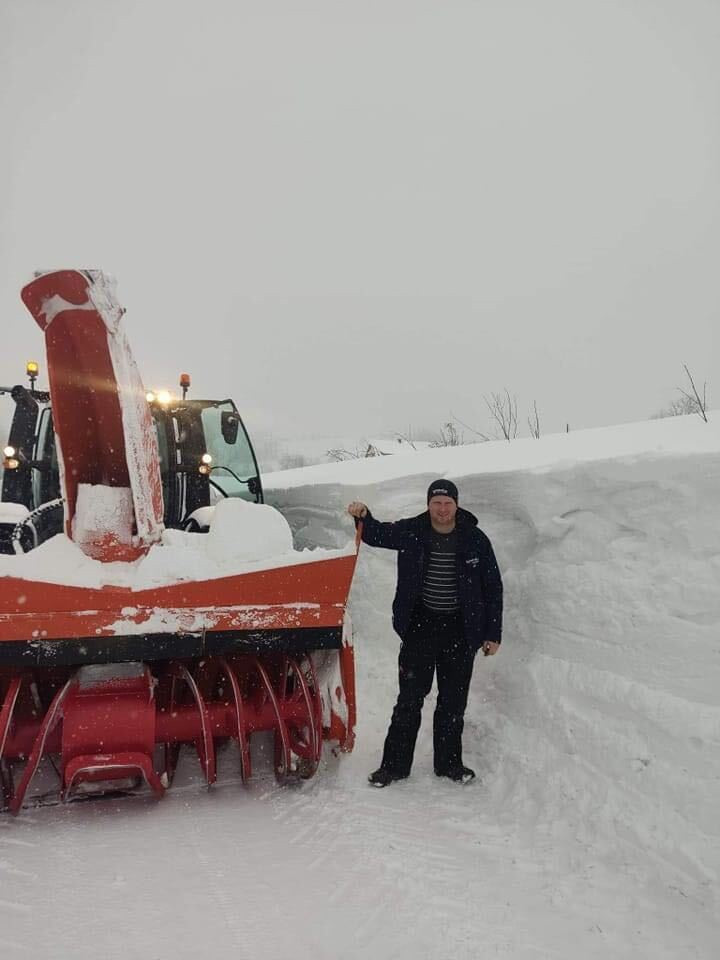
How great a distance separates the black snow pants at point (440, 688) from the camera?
3791 mm

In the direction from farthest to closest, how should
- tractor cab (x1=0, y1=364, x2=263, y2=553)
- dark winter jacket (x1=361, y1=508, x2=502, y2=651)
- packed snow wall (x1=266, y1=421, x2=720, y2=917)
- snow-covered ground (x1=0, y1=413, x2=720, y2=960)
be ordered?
tractor cab (x1=0, y1=364, x2=263, y2=553) → dark winter jacket (x1=361, y1=508, x2=502, y2=651) → packed snow wall (x1=266, y1=421, x2=720, y2=917) → snow-covered ground (x1=0, y1=413, x2=720, y2=960)

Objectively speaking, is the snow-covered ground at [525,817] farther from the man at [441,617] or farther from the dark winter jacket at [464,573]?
the dark winter jacket at [464,573]

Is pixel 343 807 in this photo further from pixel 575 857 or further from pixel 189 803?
pixel 575 857

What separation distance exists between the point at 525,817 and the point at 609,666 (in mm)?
840

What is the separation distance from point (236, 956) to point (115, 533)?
206 cm

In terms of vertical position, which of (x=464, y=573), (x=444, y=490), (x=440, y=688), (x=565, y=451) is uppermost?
(x=565, y=451)

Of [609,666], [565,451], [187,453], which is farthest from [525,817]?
[187,453]

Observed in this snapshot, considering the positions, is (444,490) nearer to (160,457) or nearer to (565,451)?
(565,451)

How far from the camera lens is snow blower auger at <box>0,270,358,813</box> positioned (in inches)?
122

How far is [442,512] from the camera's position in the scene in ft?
12.6

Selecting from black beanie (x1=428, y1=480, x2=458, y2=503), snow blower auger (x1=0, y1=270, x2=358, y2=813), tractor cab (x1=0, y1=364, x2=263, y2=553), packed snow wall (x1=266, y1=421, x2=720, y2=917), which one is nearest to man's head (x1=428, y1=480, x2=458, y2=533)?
black beanie (x1=428, y1=480, x2=458, y2=503)

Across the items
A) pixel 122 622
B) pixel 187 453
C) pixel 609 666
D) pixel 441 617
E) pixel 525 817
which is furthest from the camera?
pixel 187 453

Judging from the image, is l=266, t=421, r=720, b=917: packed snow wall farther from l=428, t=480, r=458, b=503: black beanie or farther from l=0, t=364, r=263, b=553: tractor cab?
l=0, t=364, r=263, b=553: tractor cab

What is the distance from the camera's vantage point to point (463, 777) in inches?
147
